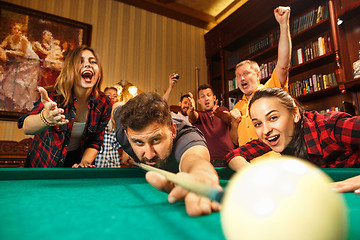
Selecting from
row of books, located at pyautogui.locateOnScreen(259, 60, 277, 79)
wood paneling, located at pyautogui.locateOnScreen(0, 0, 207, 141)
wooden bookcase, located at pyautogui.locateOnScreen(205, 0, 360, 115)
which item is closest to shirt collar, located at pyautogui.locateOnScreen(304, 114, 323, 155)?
wooden bookcase, located at pyautogui.locateOnScreen(205, 0, 360, 115)

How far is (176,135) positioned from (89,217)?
108 cm

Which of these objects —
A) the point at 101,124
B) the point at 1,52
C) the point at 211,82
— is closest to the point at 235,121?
the point at 101,124

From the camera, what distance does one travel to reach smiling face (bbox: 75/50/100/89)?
1.94 meters

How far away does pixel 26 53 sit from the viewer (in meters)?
3.97

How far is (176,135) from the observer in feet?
5.32

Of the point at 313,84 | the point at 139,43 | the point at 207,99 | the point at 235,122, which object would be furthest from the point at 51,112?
the point at 139,43

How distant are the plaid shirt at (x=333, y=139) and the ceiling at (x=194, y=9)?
460 cm

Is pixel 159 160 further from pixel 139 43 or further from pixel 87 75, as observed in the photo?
pixel 139 43

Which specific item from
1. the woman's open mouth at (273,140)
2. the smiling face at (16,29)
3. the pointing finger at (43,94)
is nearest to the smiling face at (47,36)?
the smiling face at (16,29)

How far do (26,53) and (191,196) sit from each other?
14.6ft

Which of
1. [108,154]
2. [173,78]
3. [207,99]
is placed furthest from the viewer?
[207,99]

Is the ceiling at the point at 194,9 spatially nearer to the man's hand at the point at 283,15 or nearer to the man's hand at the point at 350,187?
the man's hand at the point at 283,15

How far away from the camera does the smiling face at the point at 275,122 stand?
155 centimetres

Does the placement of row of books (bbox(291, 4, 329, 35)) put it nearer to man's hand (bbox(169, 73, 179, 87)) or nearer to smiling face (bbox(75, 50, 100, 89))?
man's hand (bbox(169, 73, 179, 87))
